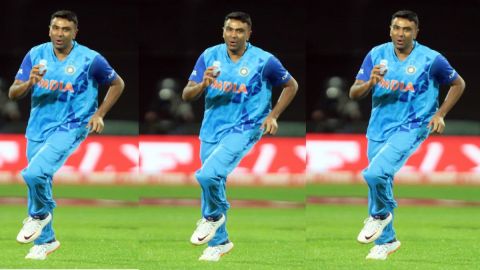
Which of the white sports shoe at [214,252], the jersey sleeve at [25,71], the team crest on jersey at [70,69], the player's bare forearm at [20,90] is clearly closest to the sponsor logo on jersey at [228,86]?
the white sports shoe at [214,252]

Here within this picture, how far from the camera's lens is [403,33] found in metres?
12.7

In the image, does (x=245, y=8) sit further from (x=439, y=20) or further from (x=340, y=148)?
(x=439, y=20)

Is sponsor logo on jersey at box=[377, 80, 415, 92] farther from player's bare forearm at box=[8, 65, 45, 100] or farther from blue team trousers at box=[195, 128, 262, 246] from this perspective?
player's bare forearm at box=[8, 65, 45, 100]

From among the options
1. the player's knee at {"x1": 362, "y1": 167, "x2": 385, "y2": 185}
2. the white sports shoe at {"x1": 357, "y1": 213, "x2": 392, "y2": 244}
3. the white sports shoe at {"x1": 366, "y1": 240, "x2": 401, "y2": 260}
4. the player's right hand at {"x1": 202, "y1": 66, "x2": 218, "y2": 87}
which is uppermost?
the player's right hand at {"x1": 202, "y1": 66, "x2": 218, "y2": 87}

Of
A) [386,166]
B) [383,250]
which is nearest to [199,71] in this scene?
[386,166]

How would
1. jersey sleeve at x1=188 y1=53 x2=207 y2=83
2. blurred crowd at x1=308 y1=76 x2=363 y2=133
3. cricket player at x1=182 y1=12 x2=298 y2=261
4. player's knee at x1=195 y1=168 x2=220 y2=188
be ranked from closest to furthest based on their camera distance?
player's knee at x1=195 y1=168 x2=220 y2=188
cricket player at x1=182 y1=12 x2=298 y2=261
jersey sleeve at x1=188 y1=53 x2=207 y2=83
blurred crowd at x1=308 y1=76 x2=363 y2=133

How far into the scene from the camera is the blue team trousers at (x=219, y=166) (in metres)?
12.1

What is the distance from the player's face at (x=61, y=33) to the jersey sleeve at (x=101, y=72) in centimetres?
44

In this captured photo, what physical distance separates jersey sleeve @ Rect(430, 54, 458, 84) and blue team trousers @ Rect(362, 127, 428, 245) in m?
0.68

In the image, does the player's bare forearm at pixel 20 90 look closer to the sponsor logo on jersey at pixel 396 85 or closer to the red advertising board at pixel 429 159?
the sponsor logo on jersey at pixel 396 85

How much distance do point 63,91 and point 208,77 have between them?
2.14m

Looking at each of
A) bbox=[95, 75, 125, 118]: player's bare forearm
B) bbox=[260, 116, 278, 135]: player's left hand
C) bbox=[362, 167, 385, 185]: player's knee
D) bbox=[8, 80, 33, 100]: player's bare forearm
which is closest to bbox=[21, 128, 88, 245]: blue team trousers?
bbox=[95, 75, 125, 118]: player's bare forearm

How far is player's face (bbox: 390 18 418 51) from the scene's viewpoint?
498 inches

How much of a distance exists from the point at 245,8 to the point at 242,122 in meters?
2.86
